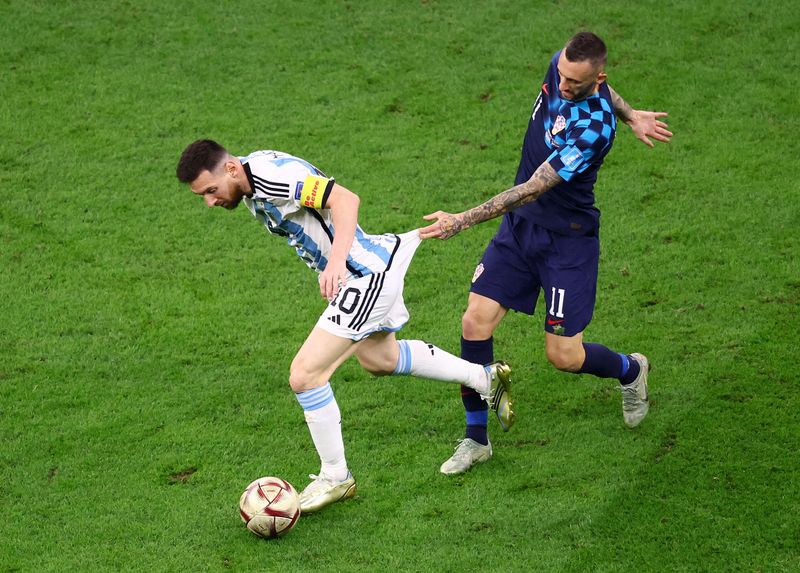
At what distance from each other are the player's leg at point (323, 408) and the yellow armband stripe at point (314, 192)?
0.66 m

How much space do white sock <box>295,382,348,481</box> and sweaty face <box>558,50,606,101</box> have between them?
1863 mm

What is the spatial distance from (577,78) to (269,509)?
2.53m

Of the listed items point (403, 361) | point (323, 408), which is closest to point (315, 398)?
point (323, 408)

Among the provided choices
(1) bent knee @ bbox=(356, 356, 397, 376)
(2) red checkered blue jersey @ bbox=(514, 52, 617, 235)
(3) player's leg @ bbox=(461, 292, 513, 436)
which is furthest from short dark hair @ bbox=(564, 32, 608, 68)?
(1) bent knee @ bbox=(356, 356, 397, 376)

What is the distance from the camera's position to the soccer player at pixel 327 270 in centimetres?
519

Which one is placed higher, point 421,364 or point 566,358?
point 421,364

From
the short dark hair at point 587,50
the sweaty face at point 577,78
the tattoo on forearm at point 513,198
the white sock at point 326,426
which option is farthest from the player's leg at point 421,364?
the short dark hair at point 587,50

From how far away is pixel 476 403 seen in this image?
6086 millimetres

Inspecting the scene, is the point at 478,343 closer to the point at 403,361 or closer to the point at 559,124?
the point at 403,361

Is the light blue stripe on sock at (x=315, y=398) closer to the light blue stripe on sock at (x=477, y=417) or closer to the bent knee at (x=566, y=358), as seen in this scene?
the light blue stripe on sock at (x=477, y=417)

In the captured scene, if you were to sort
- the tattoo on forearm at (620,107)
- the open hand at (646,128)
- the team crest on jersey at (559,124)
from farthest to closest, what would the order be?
the open hand at (646,128) → the tattoo on forearm at (620,107) → the team crest on jersey at (559,124)

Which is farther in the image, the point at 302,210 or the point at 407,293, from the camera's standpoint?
the point at 407,293

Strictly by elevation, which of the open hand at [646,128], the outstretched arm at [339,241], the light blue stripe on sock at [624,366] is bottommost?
the light blue stripe on sock at [624,366]

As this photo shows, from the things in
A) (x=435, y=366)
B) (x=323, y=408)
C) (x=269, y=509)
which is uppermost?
(x=323, y=408)
